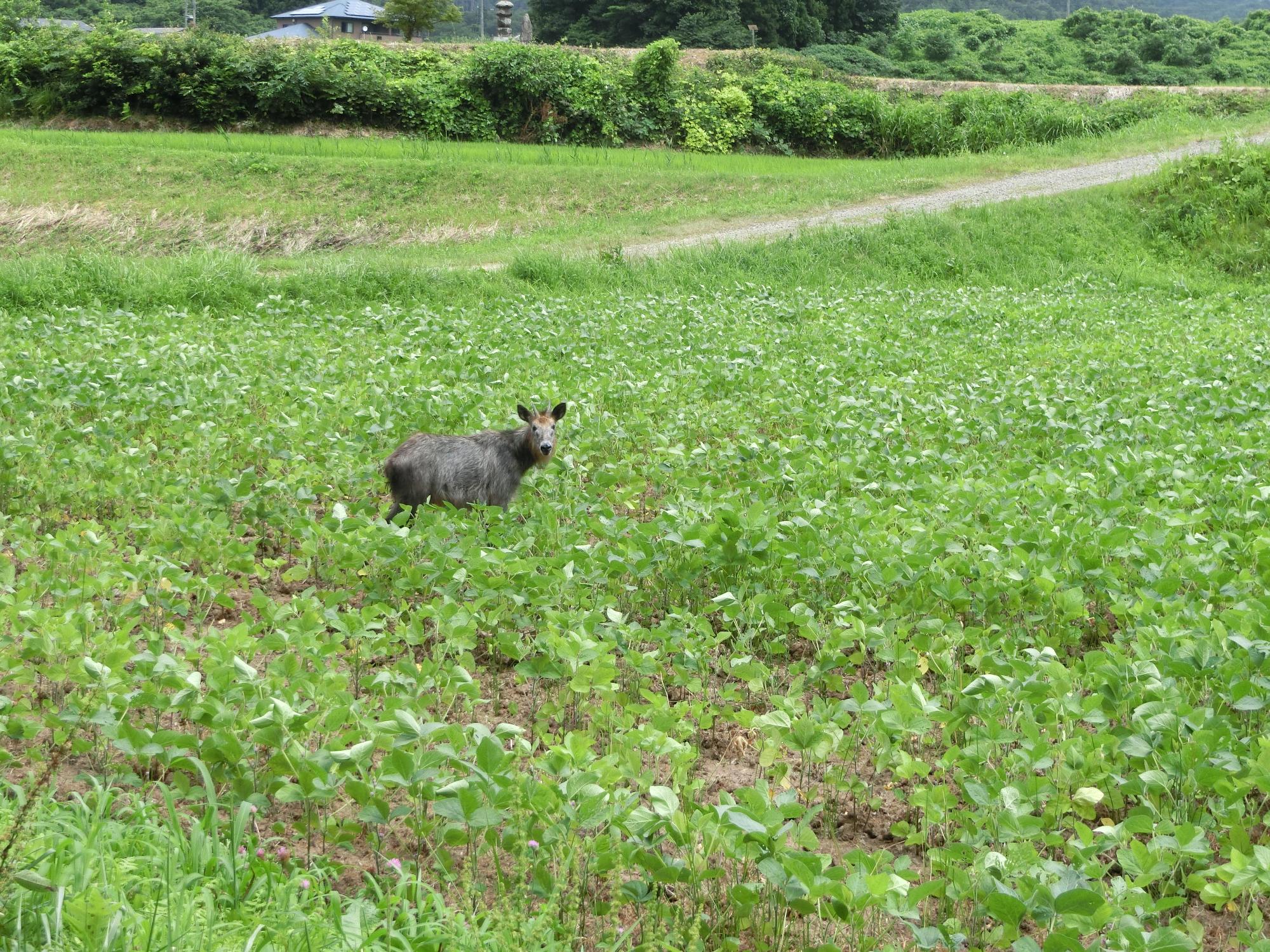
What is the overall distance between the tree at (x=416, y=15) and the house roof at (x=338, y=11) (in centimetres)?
2368

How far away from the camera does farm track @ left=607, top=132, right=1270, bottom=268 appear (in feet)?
72.0

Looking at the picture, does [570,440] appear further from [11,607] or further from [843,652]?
[11,607]

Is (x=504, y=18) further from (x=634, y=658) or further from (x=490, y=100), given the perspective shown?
(x=634, y=658)

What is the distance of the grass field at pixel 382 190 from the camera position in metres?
25.1

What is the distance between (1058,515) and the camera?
670 cm

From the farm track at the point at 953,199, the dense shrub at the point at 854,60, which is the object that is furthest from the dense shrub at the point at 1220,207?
the dense shrub at the point at 854,60

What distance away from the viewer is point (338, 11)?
75.1 m

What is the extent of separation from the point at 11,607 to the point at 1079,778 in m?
3.99

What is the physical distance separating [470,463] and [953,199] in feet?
65.4

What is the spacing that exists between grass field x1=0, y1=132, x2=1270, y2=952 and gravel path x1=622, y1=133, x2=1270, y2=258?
10.6 meters

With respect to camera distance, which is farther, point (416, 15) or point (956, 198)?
point (416, 15)

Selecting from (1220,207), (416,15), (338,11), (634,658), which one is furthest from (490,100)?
(338,11)

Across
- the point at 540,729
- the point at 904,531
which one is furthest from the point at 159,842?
the point at 904,531

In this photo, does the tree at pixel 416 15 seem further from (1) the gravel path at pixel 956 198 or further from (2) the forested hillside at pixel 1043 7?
(2) the forested hillside at pixel 1043 7
